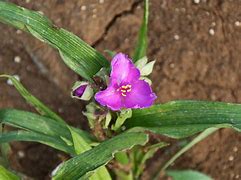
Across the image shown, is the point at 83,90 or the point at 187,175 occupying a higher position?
the point at 83,90

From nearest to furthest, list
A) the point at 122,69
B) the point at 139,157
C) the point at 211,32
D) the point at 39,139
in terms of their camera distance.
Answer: the point at 122,69, the point at 39,139, the point at 139,157, the point at 211,32

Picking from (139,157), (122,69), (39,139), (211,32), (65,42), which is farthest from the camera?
(211,32)

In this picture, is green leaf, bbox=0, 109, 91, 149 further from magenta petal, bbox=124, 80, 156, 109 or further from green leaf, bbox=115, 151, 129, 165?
magenta petal, bbox=124, 80, 156, 109

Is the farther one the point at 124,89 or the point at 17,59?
the point at 17,59

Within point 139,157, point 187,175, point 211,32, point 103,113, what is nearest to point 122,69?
point 103,113

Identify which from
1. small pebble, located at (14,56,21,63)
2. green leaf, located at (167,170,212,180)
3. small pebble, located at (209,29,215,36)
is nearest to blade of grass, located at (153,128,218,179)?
green leaf, located at (167,170,212,180)

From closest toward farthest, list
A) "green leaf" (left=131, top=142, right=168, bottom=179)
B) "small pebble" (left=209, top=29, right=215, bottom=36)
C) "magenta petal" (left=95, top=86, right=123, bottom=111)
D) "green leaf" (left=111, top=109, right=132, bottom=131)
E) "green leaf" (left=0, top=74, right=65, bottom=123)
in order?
"magenta petal" (left=95, top=86, right=123, bottom=111) → "green leaf" (left=111, top=109, right=132, bottom=131) → "green leaf" (left=0, top=74, right=65, bottom=123) → "green leaf" (left=131, top=142, right=168, bottom=179) → "small pebble" (left=209, top=29, right=215, bottom=36)

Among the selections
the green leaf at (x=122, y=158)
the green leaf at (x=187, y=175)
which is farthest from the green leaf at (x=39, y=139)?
the green leaf at (x=187, y=175)

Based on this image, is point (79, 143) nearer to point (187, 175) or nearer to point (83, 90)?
point (83, 90)

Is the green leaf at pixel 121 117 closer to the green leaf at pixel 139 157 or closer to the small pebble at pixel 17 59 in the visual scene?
the green leaf at pixel 139 157
